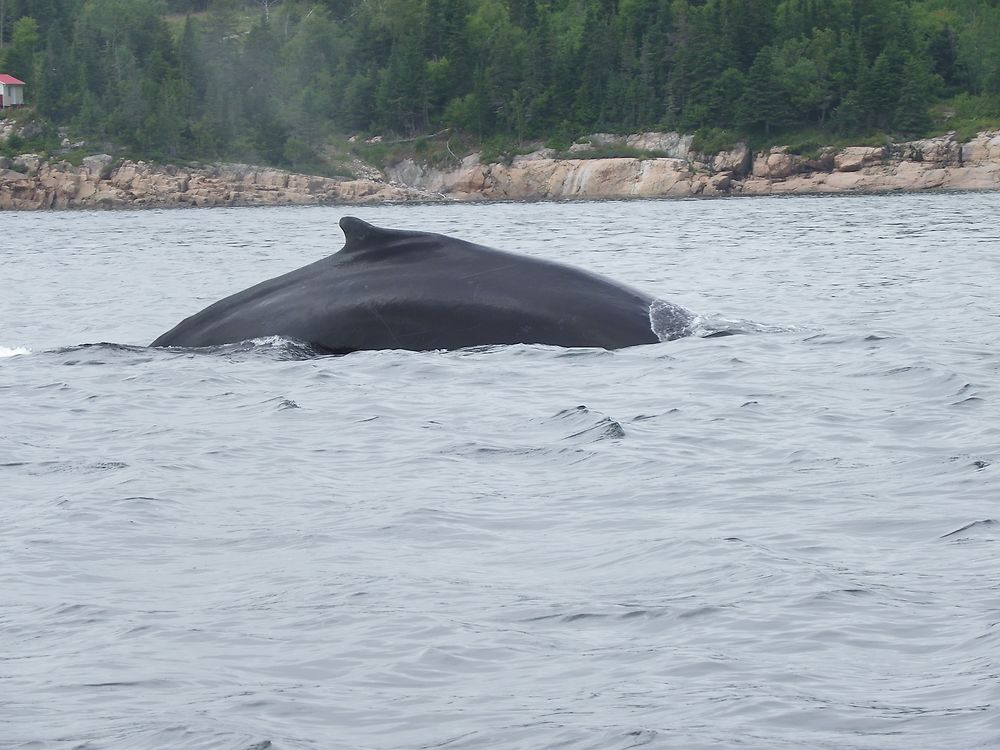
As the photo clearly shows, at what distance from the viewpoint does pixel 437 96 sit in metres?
123

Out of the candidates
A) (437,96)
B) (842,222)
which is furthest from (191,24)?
(842,222)

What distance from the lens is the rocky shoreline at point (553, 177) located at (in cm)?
9069

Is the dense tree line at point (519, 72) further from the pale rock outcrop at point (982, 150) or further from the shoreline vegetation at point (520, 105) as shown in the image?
the pale rock outcrop at point (982, 150)

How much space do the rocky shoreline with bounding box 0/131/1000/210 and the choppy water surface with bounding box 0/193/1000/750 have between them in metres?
79.4

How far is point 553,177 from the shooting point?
101688mm

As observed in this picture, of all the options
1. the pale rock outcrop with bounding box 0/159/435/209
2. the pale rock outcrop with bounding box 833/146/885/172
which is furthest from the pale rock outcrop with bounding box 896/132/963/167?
the pale rock outcrop with bounding box 0/159/435/209

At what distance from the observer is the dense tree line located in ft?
344

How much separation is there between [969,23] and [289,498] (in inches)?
4618

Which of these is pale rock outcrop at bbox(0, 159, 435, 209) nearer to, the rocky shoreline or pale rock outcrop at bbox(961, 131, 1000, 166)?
the rocky shoreline

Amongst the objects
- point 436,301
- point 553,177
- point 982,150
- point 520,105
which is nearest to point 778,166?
point 982,150

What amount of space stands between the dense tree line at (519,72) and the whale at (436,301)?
90516 mm

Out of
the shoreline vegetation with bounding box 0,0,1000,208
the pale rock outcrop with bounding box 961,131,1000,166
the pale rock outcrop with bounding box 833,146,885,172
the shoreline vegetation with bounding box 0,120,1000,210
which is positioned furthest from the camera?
the shoreline vegetation with bounding box 0,0,1000,208

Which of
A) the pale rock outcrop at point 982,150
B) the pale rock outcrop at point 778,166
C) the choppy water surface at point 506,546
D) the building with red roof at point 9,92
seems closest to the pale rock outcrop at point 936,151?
the pale rock outcrop at point 982,150

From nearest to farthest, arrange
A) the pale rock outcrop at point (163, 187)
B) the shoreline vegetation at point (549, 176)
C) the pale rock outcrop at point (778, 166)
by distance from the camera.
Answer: the shoreline vegetation at point (549, 176) → the pale rock outcrop at point (778, 166) → the pale rock outcrop at point (163, 187)
